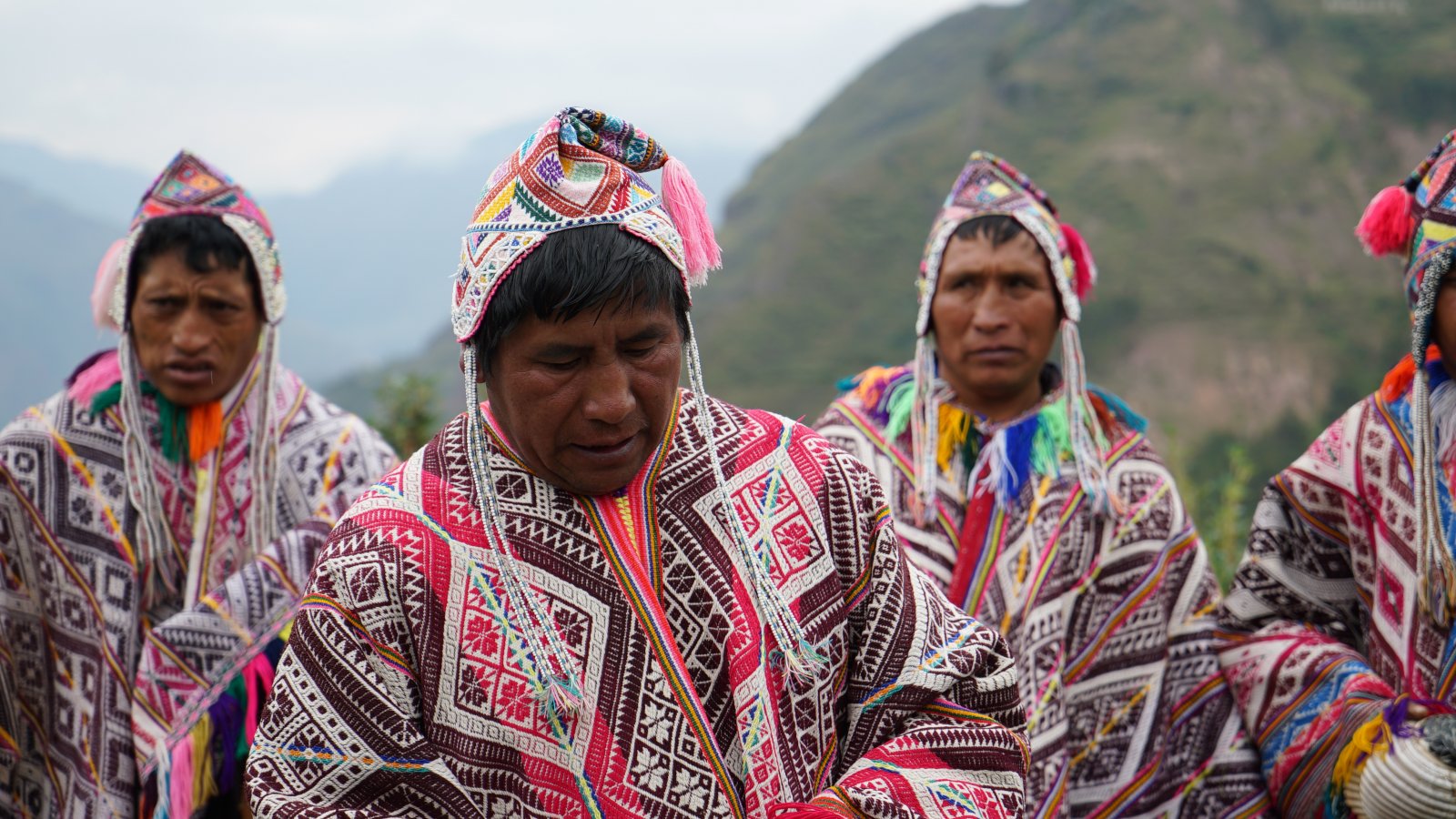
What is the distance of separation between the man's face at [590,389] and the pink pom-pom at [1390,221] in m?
2.10

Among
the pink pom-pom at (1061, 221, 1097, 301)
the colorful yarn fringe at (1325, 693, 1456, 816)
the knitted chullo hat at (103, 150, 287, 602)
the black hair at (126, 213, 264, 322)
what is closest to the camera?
the colorful yarn fringe at (1325, 693, 1456, 816)

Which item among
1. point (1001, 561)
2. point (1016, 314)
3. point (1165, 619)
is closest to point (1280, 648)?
point (1165, 619)

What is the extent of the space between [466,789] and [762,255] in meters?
33.7

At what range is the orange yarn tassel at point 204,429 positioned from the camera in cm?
414

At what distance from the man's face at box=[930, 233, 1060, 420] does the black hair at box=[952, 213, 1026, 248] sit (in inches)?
0.5

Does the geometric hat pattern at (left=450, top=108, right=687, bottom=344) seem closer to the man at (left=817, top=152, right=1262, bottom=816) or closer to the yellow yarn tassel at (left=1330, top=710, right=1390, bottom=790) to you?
the man at (left=817, top=152, right=1262, bottom=816)

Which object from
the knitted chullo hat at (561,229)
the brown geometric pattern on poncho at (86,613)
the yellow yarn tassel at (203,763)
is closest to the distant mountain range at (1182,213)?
the brown geometric pattern on poncho at (86,613)

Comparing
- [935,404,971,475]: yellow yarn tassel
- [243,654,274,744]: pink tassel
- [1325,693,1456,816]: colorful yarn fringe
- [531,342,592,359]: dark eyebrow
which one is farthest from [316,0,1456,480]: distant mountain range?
[531,342,592,359]: dark eyebrow

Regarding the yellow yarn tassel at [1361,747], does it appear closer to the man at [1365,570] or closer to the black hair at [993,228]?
the man at [1365,570]

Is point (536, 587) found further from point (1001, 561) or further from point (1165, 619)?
point (1165, 619)

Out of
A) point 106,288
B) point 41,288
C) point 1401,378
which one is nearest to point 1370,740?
point 1401,378

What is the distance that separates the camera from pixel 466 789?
2299mm

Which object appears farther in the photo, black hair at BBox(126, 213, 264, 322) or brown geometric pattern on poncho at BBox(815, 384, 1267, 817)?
black hair at BBox(126, 213, 264, 322)

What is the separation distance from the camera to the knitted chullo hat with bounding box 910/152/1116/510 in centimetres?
418
